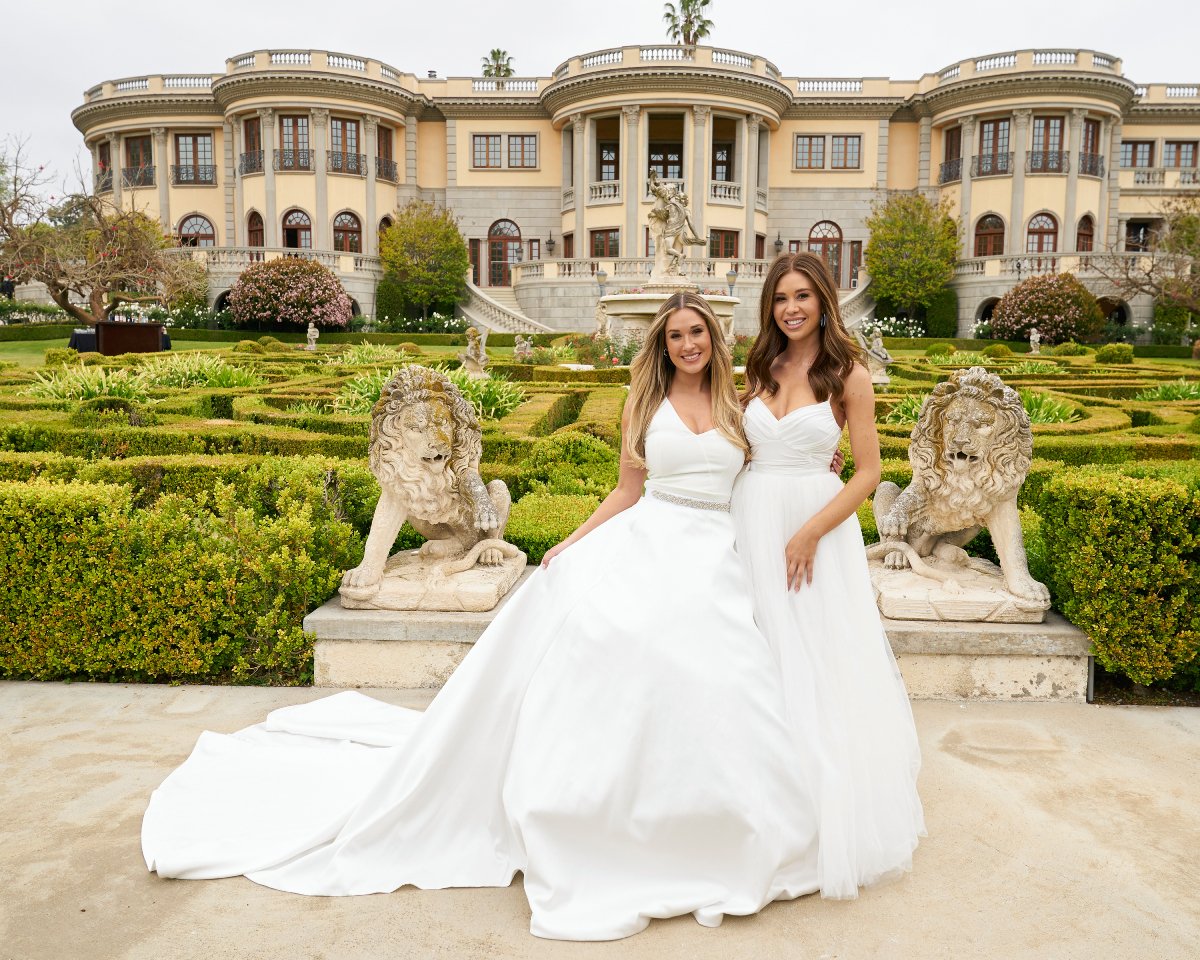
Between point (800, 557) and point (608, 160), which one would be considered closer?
point (800, 557)

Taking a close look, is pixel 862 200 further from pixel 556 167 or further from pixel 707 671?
pixel 707 671

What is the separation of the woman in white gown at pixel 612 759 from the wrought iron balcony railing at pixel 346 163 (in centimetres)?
3519

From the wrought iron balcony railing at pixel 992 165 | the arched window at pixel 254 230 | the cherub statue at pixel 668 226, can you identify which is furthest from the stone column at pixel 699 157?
the arched window at pixel 254 230

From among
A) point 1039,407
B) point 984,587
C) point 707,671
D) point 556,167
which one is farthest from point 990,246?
point 707,671

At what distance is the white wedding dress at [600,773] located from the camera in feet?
9.53

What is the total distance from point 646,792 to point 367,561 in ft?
7.83

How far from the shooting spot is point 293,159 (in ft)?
116

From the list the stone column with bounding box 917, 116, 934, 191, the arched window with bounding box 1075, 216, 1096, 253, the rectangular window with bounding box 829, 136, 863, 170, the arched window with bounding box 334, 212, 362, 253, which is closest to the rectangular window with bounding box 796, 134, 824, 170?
the rectangular window with bounding box 829, 136, 863, 170

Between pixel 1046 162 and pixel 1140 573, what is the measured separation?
115 feet

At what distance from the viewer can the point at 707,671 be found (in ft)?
9.86

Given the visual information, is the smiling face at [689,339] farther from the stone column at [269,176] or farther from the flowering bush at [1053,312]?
the stone column at [269,176]

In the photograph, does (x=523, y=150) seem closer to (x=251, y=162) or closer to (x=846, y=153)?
(x=251, y=162)

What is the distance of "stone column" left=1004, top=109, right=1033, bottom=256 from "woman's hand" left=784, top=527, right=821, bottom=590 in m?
34.5

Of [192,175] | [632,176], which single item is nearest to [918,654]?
[632,176]
